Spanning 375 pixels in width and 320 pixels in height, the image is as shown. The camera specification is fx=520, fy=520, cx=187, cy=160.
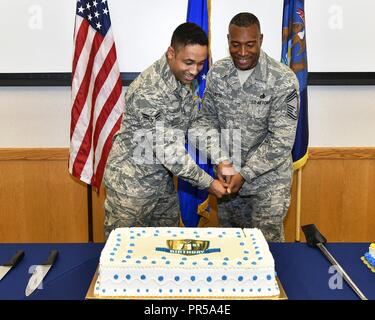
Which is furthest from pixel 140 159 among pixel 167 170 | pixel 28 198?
pixel 28 198

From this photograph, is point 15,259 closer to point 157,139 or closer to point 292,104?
point 157,139

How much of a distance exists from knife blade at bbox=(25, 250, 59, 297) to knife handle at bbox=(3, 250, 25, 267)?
92 millimetres

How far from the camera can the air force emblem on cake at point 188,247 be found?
164 cm

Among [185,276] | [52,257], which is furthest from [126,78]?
[185,276]

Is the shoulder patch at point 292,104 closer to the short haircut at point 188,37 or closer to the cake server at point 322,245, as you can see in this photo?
the short haircut at point 188,37

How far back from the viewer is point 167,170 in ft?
8.92

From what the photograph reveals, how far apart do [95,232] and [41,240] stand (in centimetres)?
40

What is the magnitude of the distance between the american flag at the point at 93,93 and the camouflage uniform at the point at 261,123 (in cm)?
73

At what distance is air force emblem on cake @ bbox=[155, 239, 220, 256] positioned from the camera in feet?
5.39

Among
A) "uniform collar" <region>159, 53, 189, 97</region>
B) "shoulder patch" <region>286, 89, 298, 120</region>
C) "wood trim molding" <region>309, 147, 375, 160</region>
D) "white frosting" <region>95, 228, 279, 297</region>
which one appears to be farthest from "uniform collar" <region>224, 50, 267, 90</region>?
"white frosting" <region>95, 228, 279, 297</region>

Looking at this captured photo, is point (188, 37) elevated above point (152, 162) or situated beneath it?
elevated above

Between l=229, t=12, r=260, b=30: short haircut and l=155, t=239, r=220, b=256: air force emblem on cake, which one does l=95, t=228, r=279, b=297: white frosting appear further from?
l=229, t=12, r=260, b=30: short haircut

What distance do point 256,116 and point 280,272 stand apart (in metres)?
1.16

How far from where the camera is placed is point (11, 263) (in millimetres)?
1785
